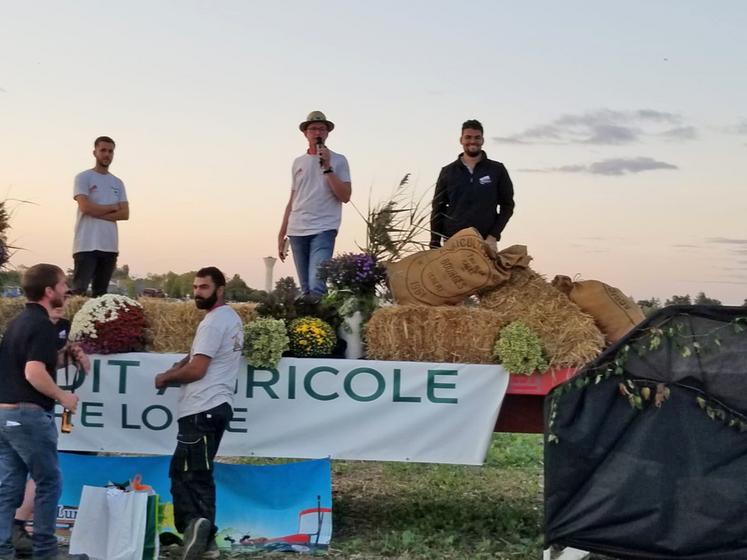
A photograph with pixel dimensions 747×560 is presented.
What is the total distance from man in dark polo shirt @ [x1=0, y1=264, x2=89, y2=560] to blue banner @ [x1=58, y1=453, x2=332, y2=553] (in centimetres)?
79

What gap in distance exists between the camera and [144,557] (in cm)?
494

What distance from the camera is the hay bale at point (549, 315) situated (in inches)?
219

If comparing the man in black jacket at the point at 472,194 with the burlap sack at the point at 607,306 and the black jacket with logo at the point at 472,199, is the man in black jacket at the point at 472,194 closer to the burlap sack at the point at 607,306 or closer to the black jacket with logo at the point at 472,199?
the black jacket with logo at the point at 472,199

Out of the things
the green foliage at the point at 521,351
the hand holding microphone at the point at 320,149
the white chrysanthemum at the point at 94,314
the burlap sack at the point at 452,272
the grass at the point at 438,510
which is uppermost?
the hand holding microphone at the point at 320,149

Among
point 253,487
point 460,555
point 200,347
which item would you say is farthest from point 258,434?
point 460,555

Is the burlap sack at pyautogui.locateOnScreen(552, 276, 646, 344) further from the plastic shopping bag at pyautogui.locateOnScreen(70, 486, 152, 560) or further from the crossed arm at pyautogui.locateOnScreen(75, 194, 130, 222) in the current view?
the crossed arm at pyautogui.locateOnScreen(75, 194, 130, 222)

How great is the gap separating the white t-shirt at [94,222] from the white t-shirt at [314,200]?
146 centimetres

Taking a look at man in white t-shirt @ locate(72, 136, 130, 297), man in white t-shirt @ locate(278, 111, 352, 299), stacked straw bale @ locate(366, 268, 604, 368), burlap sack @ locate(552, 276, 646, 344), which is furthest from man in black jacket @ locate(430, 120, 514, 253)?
man in white t-shirt @ locate(72, 136, 130, 297)

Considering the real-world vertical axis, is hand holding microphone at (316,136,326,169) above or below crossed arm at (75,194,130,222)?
above

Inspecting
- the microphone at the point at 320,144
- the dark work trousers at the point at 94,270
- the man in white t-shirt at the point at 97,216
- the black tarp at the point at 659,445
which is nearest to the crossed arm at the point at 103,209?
the man in white t-shirt at the point at 97,216

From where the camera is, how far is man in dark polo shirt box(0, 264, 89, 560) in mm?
4805

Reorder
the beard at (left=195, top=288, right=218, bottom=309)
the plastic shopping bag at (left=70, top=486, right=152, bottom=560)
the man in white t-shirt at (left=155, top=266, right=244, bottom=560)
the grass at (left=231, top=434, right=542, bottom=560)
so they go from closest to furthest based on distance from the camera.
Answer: the plastic shopping bag at (left=70, top=486, right=152, bottom=560), the man in white t-shirt at (left=155, top=266, right=244, bottom=560), the beard at (left=195, top=288, right=218, bottom=309), the grass at (left=231, top=434, right=542, bottom=560)

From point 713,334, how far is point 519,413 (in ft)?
5.73

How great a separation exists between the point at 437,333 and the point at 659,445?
5.32 feet
